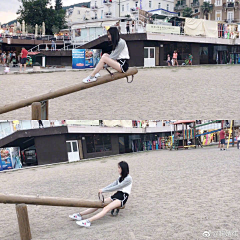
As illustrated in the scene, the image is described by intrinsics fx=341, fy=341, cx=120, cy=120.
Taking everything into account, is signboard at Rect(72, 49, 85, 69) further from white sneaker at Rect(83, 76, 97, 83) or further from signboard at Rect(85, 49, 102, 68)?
white sneaker at Rect(83, 76, 97, 83)

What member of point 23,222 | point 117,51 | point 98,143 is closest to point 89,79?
point 117,51

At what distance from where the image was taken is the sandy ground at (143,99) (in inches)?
417

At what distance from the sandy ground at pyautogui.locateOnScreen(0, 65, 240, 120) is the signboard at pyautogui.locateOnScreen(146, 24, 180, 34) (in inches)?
375

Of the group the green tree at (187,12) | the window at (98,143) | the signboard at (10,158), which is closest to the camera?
the signboard at (10,158)

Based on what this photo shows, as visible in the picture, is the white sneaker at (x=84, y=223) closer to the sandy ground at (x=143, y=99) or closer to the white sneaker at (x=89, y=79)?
the white sneaker at (x=89, y=79)

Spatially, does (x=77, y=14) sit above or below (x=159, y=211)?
above

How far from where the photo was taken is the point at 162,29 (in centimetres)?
2645

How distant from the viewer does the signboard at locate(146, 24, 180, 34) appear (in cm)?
2572

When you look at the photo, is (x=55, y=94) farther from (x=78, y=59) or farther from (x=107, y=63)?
(x=78, y=59)

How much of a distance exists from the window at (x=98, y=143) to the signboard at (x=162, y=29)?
472 inches

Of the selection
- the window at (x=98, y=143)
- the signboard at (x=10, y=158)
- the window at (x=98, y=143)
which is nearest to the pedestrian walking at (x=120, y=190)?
the signboard at (x=10, y=158)

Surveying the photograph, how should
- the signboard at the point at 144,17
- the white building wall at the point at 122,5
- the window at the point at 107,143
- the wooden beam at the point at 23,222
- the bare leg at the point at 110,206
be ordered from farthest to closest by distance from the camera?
the white building wall at the point at 122,5 → the signboard at the point at 144,17 → the window at the point at 107,143 → the bare leg at the point at 110,206 → the wooden beam at the point at 23,222

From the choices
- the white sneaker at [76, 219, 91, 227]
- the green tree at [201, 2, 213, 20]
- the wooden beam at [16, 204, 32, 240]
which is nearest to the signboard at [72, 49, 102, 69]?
the white sneaker at [76, 219, 91, 227]

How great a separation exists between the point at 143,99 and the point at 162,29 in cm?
1555
